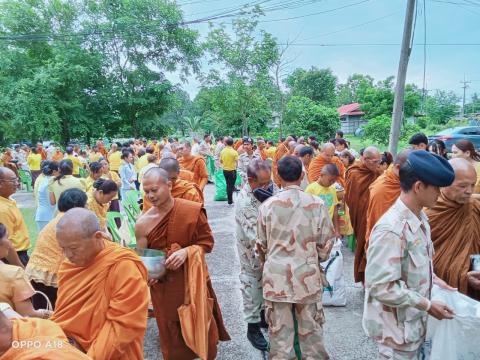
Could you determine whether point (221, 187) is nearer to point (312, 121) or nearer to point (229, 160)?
point (229, 160)

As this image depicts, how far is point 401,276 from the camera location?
2057 millimetres

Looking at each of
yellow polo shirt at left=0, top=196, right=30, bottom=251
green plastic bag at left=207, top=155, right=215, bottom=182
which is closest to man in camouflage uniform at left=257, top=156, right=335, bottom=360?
yellow polo shirt at left=0, top=196, right=30, bottom=251

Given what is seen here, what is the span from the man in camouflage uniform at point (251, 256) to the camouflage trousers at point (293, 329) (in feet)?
2.23

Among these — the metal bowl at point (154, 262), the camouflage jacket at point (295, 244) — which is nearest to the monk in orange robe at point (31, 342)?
the metal bowl at point (154, 262)

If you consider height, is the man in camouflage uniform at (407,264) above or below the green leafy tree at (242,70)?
below

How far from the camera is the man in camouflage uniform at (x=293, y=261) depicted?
109 inches

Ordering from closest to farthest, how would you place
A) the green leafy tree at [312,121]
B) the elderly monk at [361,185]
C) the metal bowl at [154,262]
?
the metal bowl at [154,262]
the elderly monk at [361,185]
the green leafy tree at [312,121]

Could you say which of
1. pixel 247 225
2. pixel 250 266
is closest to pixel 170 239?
pixel 247 225

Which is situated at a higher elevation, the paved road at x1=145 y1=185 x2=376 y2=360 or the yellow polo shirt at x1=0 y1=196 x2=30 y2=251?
the yellow polo shirt at x1=0 y1=196 x2=30 y2=251

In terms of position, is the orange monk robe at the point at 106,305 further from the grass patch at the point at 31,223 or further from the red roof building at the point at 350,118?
the red roof building at the point at 350,118

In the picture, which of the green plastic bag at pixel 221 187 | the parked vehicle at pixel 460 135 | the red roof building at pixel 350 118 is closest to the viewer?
the green plastic bag at pixel 221 187

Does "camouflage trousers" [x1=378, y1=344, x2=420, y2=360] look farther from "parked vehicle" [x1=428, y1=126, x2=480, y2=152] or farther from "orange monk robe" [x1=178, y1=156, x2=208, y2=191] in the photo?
"parked vehicle" [x1=428, y1=126, x2=480, y2=152]

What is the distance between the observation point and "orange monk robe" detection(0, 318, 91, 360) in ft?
4.53

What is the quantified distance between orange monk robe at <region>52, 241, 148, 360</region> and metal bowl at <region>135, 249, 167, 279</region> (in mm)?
577
